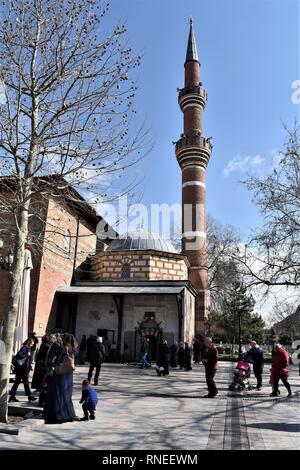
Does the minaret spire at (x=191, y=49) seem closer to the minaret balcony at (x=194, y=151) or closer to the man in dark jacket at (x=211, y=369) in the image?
the minaret balcony at (x=194, y=151)

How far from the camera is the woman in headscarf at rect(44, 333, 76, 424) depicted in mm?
6543

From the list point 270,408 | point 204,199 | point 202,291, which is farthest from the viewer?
point 204,199

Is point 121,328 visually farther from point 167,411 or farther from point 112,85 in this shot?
point 112,85

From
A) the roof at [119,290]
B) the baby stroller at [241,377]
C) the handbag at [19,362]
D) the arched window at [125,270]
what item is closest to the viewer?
the handbag at [19,362]

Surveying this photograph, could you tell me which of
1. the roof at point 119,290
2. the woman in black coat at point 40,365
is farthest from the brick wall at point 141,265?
the woman in black coat at point 40,365

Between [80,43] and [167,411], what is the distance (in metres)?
7.50

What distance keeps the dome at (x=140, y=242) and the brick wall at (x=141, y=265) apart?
740 mm

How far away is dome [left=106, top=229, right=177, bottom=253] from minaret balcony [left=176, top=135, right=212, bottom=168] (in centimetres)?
652

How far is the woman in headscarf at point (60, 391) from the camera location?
6543 mm

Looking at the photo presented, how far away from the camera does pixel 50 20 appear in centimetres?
769

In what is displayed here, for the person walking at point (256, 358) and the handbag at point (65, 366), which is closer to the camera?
the handbag at point (65, 366)

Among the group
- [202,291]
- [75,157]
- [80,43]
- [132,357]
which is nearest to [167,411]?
[75,157]

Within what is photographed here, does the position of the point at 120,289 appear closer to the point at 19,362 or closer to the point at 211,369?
the point at 211,369

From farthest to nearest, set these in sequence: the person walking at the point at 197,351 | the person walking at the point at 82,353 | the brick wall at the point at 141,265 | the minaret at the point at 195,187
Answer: the minaret at the point at 195,187
the brick wall at the point at 141,265
the person walking at the point at 197,351
the person walking at the point at 82,353
